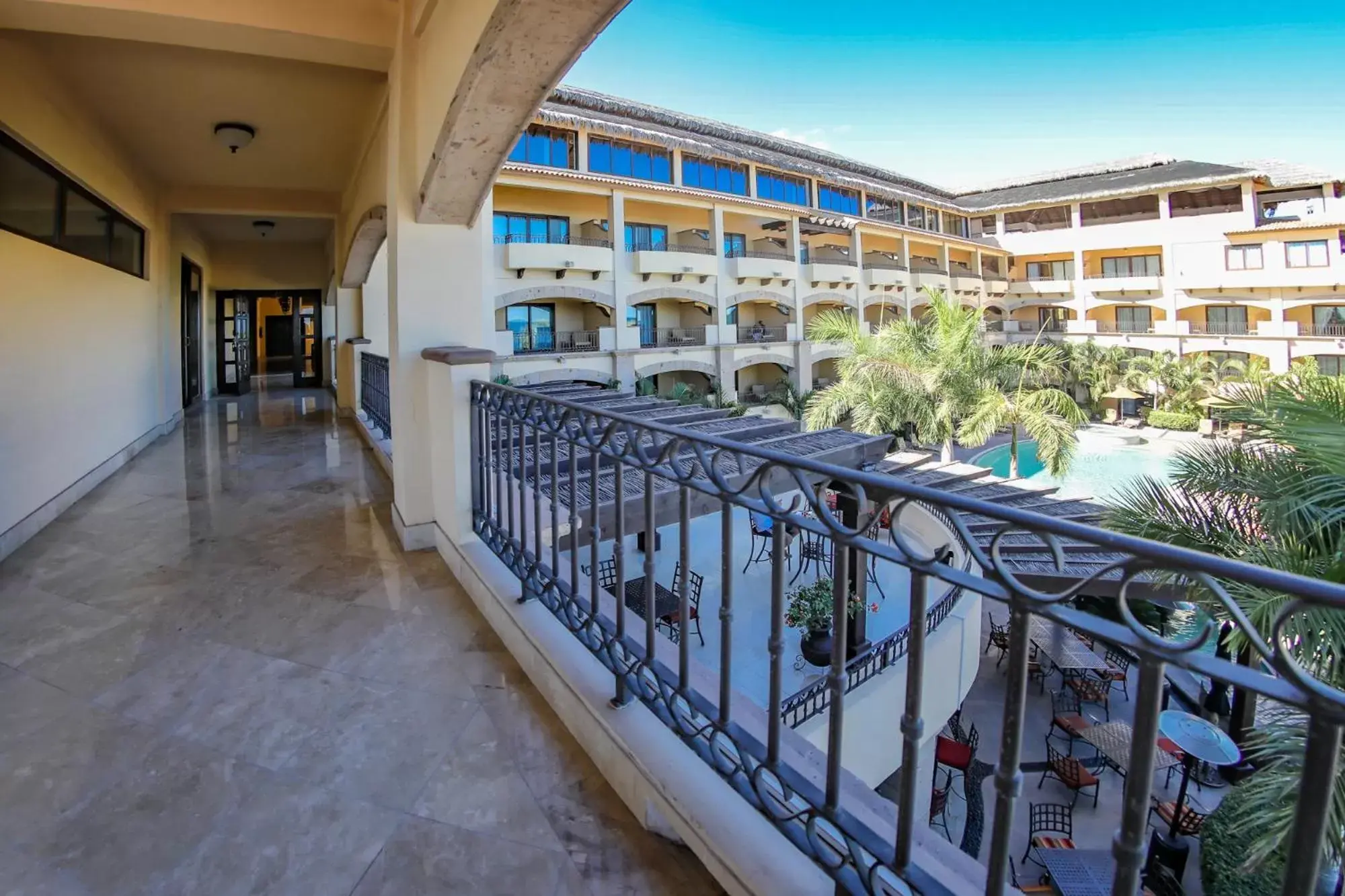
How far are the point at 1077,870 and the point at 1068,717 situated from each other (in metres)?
3.18

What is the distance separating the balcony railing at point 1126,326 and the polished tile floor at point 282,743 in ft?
111

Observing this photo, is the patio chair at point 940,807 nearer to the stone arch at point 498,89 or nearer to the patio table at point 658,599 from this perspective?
the patio table at point 658,599

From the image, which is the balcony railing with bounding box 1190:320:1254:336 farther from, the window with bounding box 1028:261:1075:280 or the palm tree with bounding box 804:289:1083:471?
the palm tree with bounding box 804:289:1083:471

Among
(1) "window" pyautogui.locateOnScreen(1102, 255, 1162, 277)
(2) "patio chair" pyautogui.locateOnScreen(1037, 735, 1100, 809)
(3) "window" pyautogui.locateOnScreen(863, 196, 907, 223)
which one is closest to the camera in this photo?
(2) "patio chair" pyautogui.locateOnScreen(1037, 735, 1100, 809)

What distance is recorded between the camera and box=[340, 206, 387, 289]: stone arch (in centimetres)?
613

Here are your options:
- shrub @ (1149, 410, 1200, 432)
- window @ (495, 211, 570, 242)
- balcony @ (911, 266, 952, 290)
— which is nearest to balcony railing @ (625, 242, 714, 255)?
window @ (495, 211, 570, 242)

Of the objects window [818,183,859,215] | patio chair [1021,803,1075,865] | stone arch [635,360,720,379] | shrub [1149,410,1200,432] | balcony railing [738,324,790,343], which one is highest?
window [818,183,859,215]

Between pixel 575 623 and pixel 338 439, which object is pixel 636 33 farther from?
pixel 575 623

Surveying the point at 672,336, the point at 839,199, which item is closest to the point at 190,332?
the point at 672,336

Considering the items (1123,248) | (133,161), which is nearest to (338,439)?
(133,161)

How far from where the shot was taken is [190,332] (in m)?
10.1

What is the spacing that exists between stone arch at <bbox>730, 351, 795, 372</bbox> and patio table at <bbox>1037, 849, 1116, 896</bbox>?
17498 millimetres

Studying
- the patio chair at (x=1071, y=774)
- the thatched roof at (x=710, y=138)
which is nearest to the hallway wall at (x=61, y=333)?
the patio chair at (x=1071, y=774)

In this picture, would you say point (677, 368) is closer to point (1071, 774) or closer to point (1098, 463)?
point (1098, 463)
